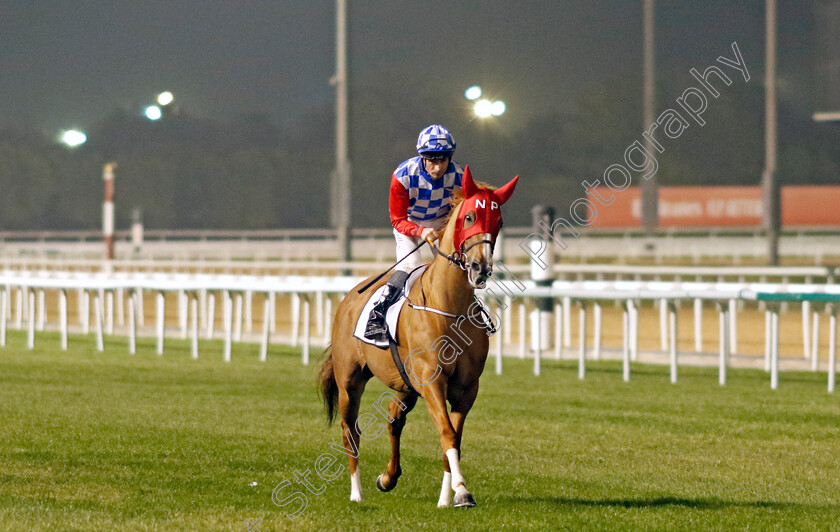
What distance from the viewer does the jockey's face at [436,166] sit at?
5746 millimetres

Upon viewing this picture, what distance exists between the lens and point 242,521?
5.05m

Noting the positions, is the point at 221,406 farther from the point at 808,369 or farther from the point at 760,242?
the point at 760,242

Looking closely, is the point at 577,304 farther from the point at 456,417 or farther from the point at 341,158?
the point at 456,417

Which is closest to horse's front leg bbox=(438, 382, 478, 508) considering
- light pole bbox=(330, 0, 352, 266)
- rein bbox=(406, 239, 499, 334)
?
rein bbox=(406, 239, 499, 334)

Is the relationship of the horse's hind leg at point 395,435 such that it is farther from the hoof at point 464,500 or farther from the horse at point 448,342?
the hoof at point 464,500

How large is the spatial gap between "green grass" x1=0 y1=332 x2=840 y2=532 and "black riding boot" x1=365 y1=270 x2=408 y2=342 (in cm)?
75

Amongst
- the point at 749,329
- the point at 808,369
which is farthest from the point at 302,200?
the point at 808,369

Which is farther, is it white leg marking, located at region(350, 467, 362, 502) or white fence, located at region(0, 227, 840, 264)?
white fence, located at region(0, 227, 840, 264)

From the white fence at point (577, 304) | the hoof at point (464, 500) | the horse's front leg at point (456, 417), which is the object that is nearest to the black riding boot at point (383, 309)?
the horse's front leg at point (456, 417)

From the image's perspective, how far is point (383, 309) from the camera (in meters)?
5.82

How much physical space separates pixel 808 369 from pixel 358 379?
287 inches

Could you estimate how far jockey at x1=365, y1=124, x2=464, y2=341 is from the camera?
571 cm

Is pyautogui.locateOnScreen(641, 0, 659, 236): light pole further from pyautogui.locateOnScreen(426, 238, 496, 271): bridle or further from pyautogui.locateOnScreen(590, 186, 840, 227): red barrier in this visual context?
pyautogui.locateOnScreen(590, 186, 840, 227): red barrier

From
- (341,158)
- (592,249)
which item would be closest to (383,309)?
(341,158)
